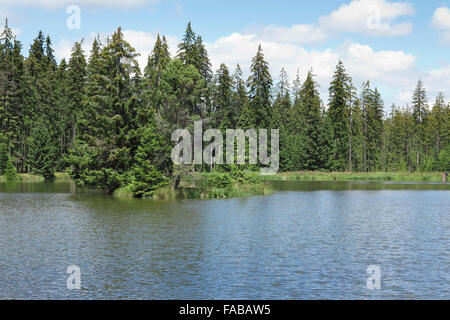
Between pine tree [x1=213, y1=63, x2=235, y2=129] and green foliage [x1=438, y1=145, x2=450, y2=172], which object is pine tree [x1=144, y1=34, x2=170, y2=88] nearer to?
pine tree [x1=213, y1=63, x2=235, y2=129]

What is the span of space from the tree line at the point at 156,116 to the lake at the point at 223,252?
14367mm

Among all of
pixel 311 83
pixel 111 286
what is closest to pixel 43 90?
pixel 311 83

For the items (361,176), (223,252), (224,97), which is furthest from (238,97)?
(223,252)

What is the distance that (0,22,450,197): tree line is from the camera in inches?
1864

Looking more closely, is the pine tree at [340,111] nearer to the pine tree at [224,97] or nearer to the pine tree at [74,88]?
the pine tree at [224,97]

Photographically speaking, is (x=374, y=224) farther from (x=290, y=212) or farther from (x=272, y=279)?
(x=272, y=279)

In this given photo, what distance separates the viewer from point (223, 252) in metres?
20.2

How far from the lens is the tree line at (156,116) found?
47.3m

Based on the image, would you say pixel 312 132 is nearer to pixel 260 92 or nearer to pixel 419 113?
pixel 260 92

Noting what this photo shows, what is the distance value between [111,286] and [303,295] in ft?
19.7

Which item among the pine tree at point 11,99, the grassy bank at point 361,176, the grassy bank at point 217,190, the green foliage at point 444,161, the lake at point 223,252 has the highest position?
the pine tree at point 11,99

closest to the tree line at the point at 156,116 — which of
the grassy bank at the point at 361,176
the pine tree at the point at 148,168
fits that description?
the pine tree at the point at 148,168

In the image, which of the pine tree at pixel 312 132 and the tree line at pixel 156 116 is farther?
the pine tree at pixel 312 132
